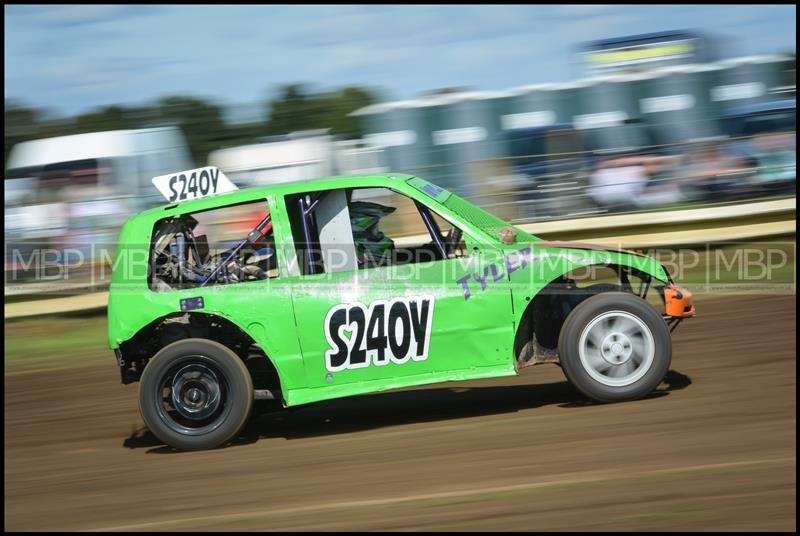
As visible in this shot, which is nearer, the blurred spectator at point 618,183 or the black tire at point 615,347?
the black tire at point 615,347

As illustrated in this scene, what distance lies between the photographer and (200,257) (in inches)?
278

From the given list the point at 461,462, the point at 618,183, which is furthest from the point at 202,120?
the point at 461,462

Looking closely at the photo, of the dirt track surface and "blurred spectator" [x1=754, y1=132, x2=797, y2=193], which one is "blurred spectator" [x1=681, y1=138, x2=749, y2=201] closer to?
"blurred spectator" [x1=754, y1=132, x2=797, y2=193]

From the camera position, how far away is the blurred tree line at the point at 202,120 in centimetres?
1553

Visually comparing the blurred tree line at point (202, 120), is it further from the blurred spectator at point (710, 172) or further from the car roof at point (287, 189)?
the car roof at point (287, 189)

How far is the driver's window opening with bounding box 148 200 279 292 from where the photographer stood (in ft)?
22.1

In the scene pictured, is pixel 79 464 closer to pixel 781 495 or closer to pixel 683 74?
pixel 781 495

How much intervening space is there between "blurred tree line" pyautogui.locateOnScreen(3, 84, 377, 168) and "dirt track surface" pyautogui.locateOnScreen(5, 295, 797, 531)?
8040 millimetres

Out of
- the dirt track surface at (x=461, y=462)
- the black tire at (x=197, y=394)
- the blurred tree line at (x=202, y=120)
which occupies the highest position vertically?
the blurred tree line at (x=202, y=120)

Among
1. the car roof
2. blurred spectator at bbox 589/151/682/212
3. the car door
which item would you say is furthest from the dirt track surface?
blurred spectator at bbox 589/151/682/212

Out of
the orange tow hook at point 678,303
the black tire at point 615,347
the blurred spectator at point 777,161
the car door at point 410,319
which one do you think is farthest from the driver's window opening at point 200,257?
the blurred spectator at point 777,161

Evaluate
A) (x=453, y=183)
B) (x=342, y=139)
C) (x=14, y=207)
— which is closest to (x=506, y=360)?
(x=453, y=183)

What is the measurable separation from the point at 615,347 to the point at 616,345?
0.02 metres

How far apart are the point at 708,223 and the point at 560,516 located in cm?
887
